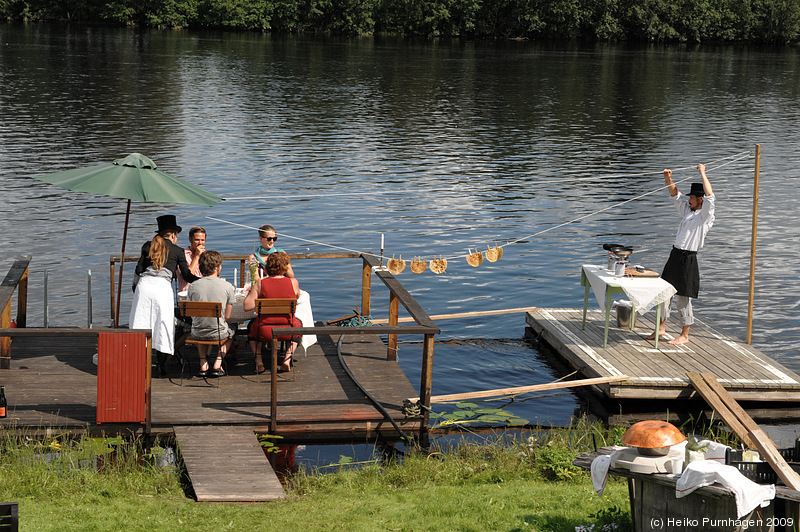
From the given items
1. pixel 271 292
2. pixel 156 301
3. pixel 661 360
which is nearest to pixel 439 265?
pixel 661 360

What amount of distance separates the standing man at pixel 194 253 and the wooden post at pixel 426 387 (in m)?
3.49

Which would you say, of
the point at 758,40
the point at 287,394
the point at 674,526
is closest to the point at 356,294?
the point at 287,394

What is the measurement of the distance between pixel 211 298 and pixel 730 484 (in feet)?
22.2

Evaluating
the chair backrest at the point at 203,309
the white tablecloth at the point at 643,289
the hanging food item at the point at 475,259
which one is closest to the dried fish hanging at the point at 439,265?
the hanging food item at the point at 475,259

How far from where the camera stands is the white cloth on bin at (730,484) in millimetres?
6195

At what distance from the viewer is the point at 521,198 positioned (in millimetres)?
27500

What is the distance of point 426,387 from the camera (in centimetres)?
1077

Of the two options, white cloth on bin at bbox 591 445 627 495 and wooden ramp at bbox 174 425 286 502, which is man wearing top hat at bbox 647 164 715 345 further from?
white cloth on bin at bbox 591 445 627 495

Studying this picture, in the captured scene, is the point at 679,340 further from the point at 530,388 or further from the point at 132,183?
the point at 132,183

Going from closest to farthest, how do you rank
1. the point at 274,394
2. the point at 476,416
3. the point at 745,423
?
the point at 274,394, the point at 745,423, the point at 476,416

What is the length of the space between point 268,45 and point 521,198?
206 ft

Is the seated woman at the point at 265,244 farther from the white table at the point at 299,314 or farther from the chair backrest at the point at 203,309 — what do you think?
the chair backrest at the point at 203,309

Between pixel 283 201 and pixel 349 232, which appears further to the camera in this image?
pixel 283 201

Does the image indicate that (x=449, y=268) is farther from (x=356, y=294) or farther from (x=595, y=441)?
(x=595, y=441)
